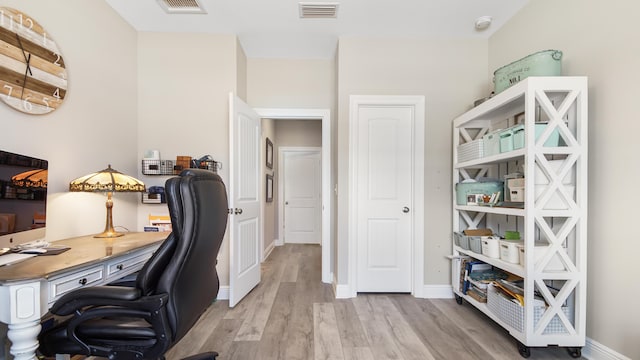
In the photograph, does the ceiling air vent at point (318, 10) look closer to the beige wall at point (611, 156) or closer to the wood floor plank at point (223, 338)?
the beige wall at point (611, 156)

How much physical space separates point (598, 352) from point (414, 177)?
1.73 metres

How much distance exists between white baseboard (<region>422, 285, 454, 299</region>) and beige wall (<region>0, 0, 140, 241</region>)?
2.94m

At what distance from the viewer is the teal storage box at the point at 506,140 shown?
1.98 metres

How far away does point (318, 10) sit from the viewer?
2424 millimetres

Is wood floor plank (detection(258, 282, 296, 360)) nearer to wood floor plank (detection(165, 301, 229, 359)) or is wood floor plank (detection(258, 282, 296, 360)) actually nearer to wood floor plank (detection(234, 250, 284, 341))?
wood floor plank (detection(234, 250, 284, 341))

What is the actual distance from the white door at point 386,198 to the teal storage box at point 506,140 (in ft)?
2.97

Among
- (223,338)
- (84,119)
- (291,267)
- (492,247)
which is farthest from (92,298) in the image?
(291,267)

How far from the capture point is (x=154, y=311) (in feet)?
3.61

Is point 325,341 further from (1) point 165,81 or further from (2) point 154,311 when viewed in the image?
(1) point 165,81

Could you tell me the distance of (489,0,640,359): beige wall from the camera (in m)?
1.60

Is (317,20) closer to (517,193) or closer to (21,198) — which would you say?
(517,193)

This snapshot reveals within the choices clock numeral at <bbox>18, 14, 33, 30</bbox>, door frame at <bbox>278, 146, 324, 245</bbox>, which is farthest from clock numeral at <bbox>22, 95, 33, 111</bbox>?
door frame at <bbox>278, 146, 324, 245</bbox>

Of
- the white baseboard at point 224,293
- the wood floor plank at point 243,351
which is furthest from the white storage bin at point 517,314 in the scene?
the white baseboard at point 224,293

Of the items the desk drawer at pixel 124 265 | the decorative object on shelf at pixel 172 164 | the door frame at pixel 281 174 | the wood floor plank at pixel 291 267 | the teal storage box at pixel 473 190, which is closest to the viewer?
the desk drawer at pixel 124 265
